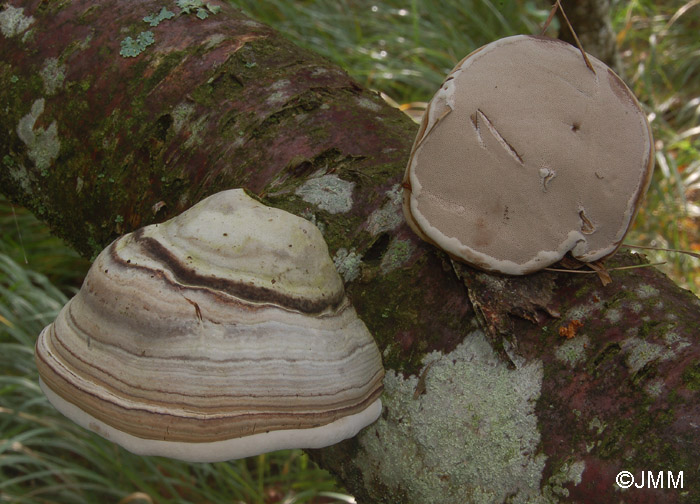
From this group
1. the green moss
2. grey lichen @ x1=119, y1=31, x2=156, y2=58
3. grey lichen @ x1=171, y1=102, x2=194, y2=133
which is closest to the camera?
the green moss

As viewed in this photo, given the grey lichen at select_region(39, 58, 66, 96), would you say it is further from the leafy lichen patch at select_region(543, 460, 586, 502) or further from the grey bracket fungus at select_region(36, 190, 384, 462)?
the leafy lichen patch at select_region(543, 460, 586, 502)

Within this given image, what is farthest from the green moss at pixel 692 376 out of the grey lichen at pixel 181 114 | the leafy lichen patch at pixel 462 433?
the grey lichen at pixel 181 114

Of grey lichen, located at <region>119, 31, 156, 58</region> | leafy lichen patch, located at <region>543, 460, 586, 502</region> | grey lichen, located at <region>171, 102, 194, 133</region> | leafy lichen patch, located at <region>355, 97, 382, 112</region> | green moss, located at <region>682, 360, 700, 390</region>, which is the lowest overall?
leafy lichen patch, located at <region>543, 460, 586, 502</region>

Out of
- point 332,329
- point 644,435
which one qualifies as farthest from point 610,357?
point 332,329

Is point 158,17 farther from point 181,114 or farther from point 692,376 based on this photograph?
point 692,376

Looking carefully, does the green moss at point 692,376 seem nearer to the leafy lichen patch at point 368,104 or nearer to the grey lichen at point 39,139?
the leafy lichen patch at point 368,104

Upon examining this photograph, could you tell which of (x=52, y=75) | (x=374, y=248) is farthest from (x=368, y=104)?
(x=52, y=75)

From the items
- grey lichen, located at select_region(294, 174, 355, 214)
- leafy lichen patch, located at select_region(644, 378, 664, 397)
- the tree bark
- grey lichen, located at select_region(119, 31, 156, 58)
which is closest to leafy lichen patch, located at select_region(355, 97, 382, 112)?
the tree bark
